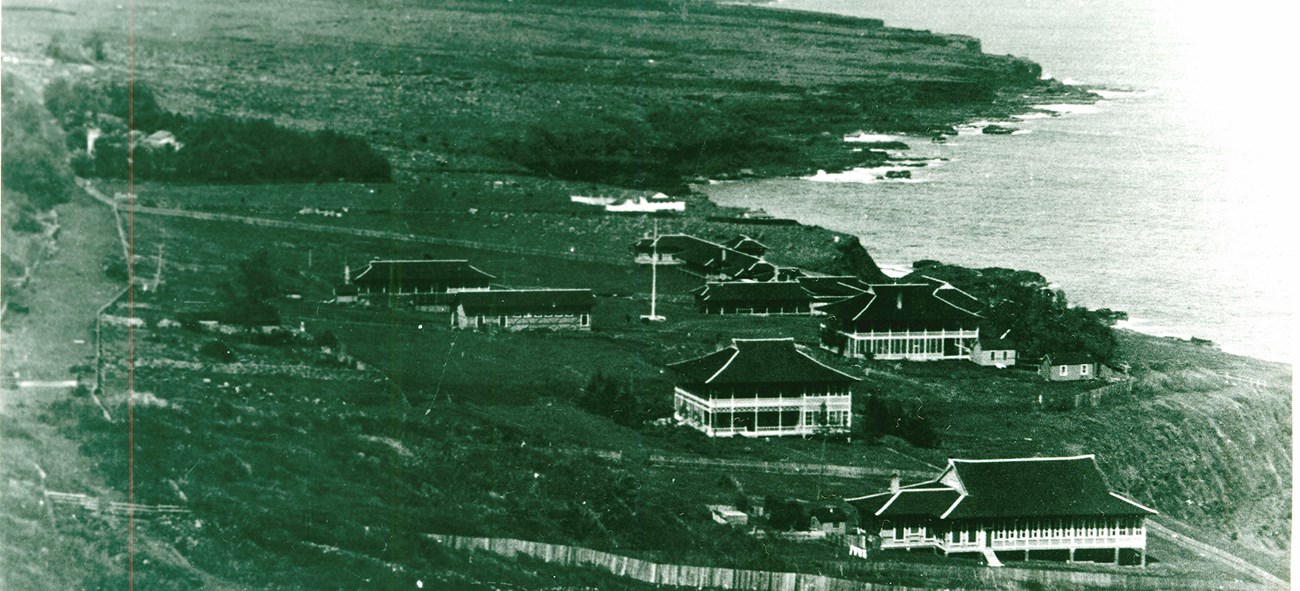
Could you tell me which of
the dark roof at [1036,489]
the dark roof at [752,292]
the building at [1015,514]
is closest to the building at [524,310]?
the dark roof at [752,292]

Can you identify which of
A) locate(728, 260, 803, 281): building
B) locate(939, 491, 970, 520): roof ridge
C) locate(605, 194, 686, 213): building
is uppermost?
locate(605, 194, 686, 213): building

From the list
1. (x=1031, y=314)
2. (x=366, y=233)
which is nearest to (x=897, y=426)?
(x=1031, y=314)

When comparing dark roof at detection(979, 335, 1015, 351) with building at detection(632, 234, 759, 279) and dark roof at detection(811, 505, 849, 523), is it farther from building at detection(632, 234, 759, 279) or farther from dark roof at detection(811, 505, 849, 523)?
dark roof at detection(811, 505, 849, 523)

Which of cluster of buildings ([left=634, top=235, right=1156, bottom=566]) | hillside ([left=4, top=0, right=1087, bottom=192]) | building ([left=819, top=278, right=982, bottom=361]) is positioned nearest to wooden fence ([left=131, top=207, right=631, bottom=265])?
cluster of buildings ([left=634, top=235, right=1156, bottom=566])

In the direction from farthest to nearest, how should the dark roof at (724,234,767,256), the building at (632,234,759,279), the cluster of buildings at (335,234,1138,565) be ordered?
the dark roof at (724,234,767,256) → the building at (632,234,759,279) → the cluster of buildings at (335,234,1138,565)

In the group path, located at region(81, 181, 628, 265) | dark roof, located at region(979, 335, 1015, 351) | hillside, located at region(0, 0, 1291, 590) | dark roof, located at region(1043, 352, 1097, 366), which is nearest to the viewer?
hillside, located at region(0, 0, 1291, 590)

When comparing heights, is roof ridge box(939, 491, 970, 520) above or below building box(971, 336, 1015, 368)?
below

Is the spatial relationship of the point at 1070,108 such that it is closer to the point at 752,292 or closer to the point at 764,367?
the point at 752,292
